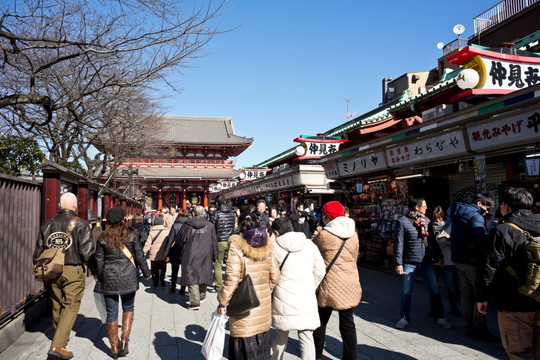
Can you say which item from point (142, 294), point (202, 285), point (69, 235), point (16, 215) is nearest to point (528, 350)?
point (69, 235)

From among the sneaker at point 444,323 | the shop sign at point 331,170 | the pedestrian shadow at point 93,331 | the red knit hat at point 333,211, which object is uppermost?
the shop sign at point 331,170

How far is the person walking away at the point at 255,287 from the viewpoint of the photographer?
10.1 ft

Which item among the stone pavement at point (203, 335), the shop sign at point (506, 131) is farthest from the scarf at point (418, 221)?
the shop sign at point (506, 131)

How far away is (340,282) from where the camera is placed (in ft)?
11.8

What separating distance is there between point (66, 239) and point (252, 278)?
223 cm

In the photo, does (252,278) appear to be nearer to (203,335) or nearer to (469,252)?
(203,335)

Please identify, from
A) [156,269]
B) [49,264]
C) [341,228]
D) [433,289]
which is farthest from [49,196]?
[433,289]

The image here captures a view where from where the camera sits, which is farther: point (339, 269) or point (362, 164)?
point (362, 164)

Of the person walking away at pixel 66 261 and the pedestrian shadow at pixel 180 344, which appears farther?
the pedestrian shadow at pixel 180 344

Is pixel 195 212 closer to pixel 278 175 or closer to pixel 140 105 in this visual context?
pixel 140 105

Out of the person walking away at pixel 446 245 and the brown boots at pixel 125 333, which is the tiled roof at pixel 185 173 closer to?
the brown boots at pixel 125 333

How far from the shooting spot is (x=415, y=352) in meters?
4.16

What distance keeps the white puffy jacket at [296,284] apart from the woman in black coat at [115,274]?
178 cm

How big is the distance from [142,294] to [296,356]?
14.0ft
